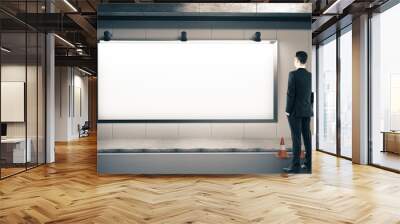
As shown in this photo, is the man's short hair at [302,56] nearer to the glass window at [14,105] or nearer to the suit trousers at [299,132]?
the suit trousers at [299,132]

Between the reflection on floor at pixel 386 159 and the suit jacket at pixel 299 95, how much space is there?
8.27ft

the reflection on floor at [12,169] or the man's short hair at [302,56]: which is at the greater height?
the man's short hair at [302,56]

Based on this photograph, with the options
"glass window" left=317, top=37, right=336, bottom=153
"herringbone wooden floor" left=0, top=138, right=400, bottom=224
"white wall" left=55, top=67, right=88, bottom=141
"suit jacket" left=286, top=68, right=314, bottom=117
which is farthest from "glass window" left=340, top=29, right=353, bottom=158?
"white wall" left=55, top=67, right=88, bottom=141

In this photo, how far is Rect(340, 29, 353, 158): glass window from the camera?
8688 millimetres

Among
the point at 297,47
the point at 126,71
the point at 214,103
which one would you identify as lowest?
the point at 214,103

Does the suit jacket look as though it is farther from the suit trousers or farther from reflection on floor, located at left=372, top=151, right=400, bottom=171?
reflection on floor, located at left=372, top=151, right=400, bottom=171

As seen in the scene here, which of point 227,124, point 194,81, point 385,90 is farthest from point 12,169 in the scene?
point 385,90

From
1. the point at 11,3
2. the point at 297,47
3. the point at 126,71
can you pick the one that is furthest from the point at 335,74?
the point at 11,3

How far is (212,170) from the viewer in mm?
6281

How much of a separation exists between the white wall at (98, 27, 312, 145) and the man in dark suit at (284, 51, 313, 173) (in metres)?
0.32

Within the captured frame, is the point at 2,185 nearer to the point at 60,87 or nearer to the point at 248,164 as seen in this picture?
the point at 248,164

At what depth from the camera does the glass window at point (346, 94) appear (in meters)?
8.69

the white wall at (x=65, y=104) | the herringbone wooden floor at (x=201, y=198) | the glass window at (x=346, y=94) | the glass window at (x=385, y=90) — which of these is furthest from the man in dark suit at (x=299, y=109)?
the white wall at (x=65, y=104)

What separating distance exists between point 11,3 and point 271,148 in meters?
5.14
